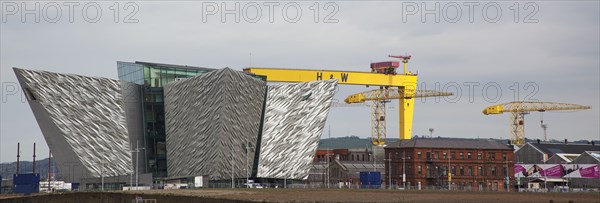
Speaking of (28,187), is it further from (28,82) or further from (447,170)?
(447,170)

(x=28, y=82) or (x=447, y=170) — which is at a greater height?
(x=28, y=82)

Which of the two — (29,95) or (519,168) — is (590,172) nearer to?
(519,168)

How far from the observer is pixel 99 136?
129 meters

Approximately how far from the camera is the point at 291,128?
135875 mm

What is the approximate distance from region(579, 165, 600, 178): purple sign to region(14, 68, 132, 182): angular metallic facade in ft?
263

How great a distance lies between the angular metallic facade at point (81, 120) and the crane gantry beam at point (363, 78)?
3191 cm

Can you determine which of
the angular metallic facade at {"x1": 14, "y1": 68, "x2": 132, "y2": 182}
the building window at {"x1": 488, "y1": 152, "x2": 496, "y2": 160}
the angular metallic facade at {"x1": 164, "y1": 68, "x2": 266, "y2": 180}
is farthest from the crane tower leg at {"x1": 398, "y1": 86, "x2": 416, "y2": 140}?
the angular metallic facade at {"x1": 14, "y1": 68, "x2": 132, "y2": 182}

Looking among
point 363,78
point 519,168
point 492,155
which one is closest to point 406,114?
point 363,78

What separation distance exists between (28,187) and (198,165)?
23.0 m

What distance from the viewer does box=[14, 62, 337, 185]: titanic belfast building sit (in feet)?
414

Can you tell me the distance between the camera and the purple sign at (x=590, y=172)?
16075 centimetres

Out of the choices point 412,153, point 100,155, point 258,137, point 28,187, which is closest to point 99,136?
point 100,155

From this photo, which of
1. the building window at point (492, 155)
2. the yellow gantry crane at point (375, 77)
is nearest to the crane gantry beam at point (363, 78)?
the yellow gantry crane at point (375, 77)

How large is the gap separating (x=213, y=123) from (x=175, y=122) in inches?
297
